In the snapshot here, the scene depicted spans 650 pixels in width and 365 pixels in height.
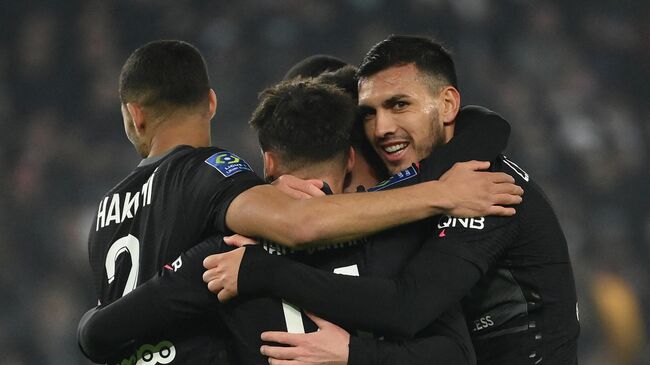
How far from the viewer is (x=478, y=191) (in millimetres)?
1890

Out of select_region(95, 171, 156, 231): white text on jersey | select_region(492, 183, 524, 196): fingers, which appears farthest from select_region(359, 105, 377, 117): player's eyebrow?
select_region(95, 171, 156, 231): white text on jersey

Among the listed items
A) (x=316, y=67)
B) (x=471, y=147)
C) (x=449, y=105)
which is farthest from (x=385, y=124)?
(x=316, y=67)

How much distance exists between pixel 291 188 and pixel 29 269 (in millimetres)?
3935

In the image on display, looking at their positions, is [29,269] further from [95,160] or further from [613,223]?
[613,223]

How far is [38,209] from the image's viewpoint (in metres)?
5.46

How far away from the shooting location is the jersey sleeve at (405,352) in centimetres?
176

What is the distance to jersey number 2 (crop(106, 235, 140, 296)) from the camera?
6.47 feet

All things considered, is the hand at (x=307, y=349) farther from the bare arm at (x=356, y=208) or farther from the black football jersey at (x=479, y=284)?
the bare arm at (x=356, y=208)

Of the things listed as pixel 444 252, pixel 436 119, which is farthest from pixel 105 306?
pixel 436 119

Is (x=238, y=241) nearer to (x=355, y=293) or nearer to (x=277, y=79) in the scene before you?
(x=355, y=293)

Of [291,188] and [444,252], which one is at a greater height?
[291,188]

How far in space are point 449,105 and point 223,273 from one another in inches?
32.5

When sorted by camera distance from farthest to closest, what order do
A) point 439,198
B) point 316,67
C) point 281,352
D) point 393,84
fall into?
point 316,67, point 393,84, point 439,198, point 281,352

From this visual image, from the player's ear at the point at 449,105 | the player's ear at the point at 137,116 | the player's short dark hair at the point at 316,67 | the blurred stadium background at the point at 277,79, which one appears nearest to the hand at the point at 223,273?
the player's ear at the point at 137,116
